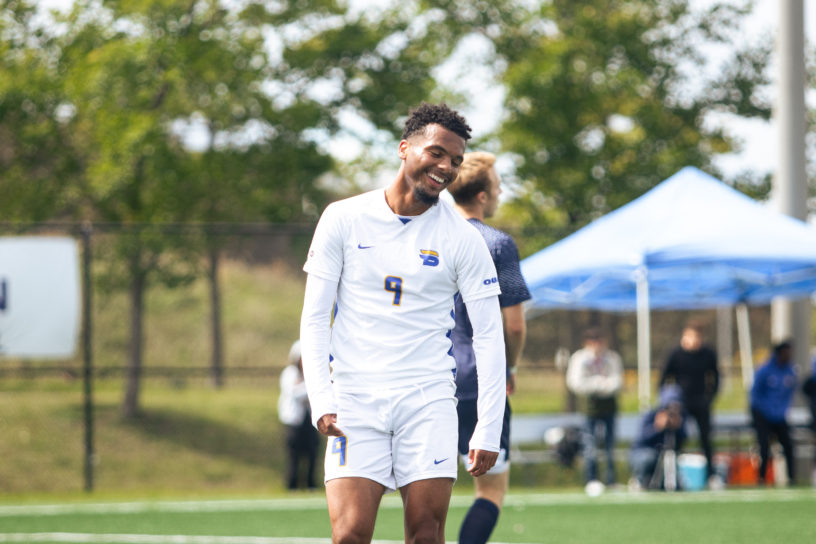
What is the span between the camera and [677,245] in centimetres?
1266

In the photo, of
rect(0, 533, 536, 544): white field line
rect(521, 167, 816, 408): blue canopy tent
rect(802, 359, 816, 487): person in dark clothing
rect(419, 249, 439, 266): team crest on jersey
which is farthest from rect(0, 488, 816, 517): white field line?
rect(419, 249, 439, 266): team crest on jersey

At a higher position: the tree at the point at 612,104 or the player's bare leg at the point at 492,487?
the tree at the point at 612,104

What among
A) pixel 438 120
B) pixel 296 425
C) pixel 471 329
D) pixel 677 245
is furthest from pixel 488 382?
pixel 296 425

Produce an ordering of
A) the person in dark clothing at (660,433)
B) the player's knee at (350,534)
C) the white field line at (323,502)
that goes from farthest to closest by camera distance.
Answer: the person in dark clothing at (660,433), the white field line at (323,502), the player's knee at (350,534)

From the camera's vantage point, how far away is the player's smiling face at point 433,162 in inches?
158

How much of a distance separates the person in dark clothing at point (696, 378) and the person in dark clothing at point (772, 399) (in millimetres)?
720

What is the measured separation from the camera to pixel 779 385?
1423cm

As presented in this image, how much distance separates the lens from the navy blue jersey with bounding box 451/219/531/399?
5059mm

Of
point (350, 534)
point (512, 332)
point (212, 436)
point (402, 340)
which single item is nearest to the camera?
point (350, 534)

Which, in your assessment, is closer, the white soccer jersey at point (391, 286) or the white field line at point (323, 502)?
the white soccer jersey at point (391, 286)

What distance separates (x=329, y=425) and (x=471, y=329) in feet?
4.64

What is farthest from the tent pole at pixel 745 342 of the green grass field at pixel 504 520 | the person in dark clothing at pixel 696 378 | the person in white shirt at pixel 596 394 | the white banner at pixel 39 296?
the white banner at pixel 39 296

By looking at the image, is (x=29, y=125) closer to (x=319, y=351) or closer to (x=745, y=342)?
(x=745, y=342)

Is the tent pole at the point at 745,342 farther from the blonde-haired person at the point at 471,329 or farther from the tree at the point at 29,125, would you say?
the blonde-haired person at the point at 471,329
